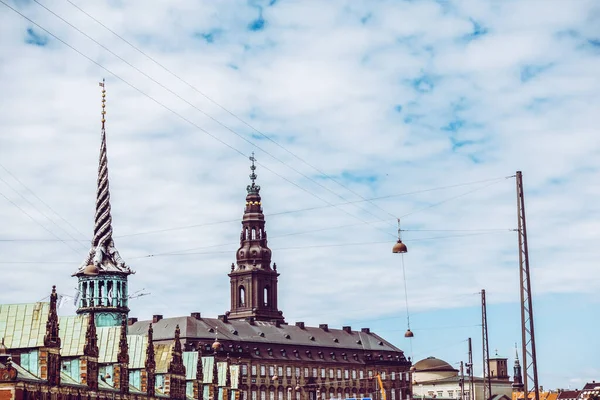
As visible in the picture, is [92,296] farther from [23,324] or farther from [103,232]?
[23,324]

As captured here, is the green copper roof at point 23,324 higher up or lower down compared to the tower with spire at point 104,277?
lower down

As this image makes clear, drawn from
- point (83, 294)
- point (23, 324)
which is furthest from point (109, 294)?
point (23, 324)

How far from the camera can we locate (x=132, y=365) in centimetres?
10431

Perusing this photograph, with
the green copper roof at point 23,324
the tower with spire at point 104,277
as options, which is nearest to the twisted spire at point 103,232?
the tower with spire at point 104,277

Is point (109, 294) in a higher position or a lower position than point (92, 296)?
higher

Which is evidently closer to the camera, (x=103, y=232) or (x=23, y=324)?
(x=23, y=324)

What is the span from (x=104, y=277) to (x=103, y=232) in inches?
284

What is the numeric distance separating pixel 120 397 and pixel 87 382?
298 inches

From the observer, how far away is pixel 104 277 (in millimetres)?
Answer: 125062

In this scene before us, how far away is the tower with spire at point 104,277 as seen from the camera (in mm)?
122312

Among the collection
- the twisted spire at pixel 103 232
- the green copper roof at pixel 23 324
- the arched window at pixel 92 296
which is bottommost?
the green copper roof at pixel 23 324

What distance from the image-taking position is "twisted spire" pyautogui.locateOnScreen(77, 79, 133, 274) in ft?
416

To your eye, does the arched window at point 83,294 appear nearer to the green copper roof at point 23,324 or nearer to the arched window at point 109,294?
the arched window at point 109,294

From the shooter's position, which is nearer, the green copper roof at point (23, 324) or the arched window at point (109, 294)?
the green copper roof at point (23, 324)
